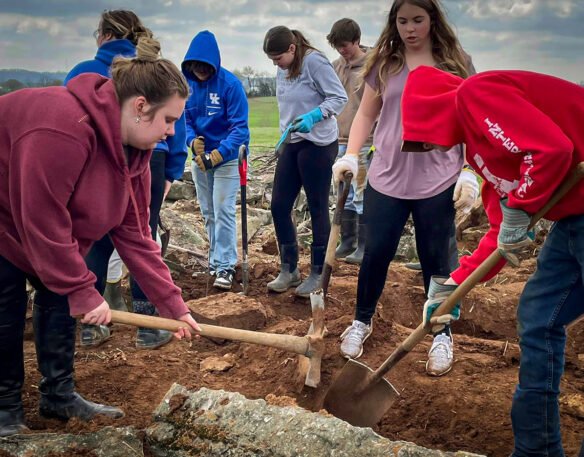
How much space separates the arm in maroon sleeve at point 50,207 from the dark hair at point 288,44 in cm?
264

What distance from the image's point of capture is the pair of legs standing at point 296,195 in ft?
15.0

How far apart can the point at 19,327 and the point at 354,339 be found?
176 centimetres

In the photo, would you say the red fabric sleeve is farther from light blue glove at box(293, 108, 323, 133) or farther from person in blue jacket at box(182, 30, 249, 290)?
person in blue jacket at box(182, 30, 249, 290)

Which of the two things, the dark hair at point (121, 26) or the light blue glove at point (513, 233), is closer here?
the light blue glove at point (513, 233)

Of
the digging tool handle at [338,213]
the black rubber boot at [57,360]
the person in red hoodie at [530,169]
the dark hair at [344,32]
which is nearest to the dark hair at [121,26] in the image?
the digging tool handle at [338,213]

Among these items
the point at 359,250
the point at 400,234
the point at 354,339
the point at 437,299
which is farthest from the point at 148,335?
the point at 359,250

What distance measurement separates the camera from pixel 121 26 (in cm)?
360

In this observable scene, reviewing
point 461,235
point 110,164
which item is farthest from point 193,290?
point 461,235

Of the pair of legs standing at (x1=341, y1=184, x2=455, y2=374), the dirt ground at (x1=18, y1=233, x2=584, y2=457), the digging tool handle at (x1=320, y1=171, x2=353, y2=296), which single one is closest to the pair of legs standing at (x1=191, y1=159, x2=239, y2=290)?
the dirt ground at (x1=18, y1=233, x2=584, y2=457)

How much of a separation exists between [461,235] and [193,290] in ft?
11.3

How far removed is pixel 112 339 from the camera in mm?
4016

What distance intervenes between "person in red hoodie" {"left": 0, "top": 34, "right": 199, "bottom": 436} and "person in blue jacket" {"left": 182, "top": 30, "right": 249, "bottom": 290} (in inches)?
83.6

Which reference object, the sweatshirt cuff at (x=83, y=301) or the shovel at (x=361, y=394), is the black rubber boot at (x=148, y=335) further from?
the sweatshirt cuff at (x=83, y=301)

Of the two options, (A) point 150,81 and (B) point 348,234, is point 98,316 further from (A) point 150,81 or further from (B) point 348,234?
(B) point 348,234
